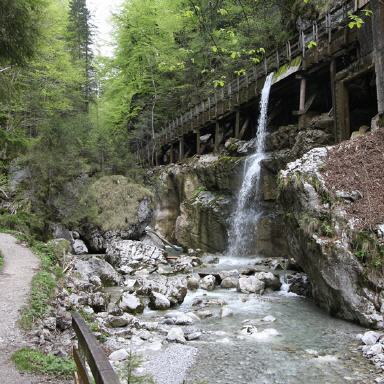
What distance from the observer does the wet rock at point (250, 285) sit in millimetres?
12234

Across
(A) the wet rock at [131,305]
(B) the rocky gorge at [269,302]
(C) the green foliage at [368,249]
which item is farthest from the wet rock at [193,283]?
(C) the green foliage at [368,249]

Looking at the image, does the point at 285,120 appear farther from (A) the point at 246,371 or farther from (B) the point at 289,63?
(A) the point at 246,371

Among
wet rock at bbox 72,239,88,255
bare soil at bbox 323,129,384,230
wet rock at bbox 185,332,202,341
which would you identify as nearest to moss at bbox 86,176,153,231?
wet rock at bbox 72,239,88,255

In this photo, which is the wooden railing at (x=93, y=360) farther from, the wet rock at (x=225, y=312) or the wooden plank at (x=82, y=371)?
the wet rock at (x=225, y=312)

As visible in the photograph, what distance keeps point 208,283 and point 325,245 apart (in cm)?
485

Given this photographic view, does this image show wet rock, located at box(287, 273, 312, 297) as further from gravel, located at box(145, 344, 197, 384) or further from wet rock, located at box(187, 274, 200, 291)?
gravel, located at box(145, 344, 197, 384)

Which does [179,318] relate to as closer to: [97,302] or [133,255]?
[97,302]

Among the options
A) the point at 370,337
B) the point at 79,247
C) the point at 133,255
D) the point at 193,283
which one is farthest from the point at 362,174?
the point at 79,247

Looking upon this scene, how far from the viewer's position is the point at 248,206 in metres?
20.2

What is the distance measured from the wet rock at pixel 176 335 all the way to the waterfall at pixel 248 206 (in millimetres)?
11574

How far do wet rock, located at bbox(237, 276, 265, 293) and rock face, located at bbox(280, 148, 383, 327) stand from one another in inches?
73.4

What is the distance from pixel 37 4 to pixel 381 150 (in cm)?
1009

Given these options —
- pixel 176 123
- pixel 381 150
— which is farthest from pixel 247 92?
pixel 381 150

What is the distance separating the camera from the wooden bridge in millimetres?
15461
